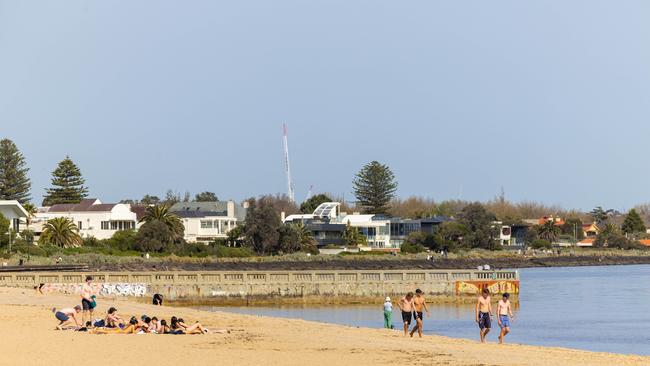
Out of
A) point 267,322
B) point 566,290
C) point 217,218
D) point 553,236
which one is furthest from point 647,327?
point 553,236

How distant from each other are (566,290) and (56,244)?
5043 centimetres

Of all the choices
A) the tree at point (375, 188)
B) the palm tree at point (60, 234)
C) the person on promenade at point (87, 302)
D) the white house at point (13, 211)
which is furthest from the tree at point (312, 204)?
the person on promenade at point (87, 302)

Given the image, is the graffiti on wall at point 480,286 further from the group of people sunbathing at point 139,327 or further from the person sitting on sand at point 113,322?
the person sitting on sand at point 113,322

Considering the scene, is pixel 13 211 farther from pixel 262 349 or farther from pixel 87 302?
pixel 262 349

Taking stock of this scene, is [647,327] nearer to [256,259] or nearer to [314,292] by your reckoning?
[314,292]

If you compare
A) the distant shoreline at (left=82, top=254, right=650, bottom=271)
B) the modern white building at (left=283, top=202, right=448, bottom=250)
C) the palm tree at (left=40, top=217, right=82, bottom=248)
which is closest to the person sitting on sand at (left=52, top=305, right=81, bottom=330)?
the distant shoreline at (left=82, top=254, right=650, bottom=271)

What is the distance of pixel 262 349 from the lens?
28938mm

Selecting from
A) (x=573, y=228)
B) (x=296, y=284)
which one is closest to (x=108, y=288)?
(x=296, y=284)

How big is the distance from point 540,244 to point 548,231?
8475mm

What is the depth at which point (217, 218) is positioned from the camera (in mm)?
141875

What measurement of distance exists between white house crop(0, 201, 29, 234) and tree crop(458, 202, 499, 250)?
63.7m

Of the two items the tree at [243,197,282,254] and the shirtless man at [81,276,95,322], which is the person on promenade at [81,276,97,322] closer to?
the shirtless man at [81,276,95,322]

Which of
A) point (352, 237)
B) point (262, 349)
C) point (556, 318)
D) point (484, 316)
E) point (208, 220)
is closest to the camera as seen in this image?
point (262, 349)

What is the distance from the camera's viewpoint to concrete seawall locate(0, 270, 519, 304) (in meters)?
64.1
